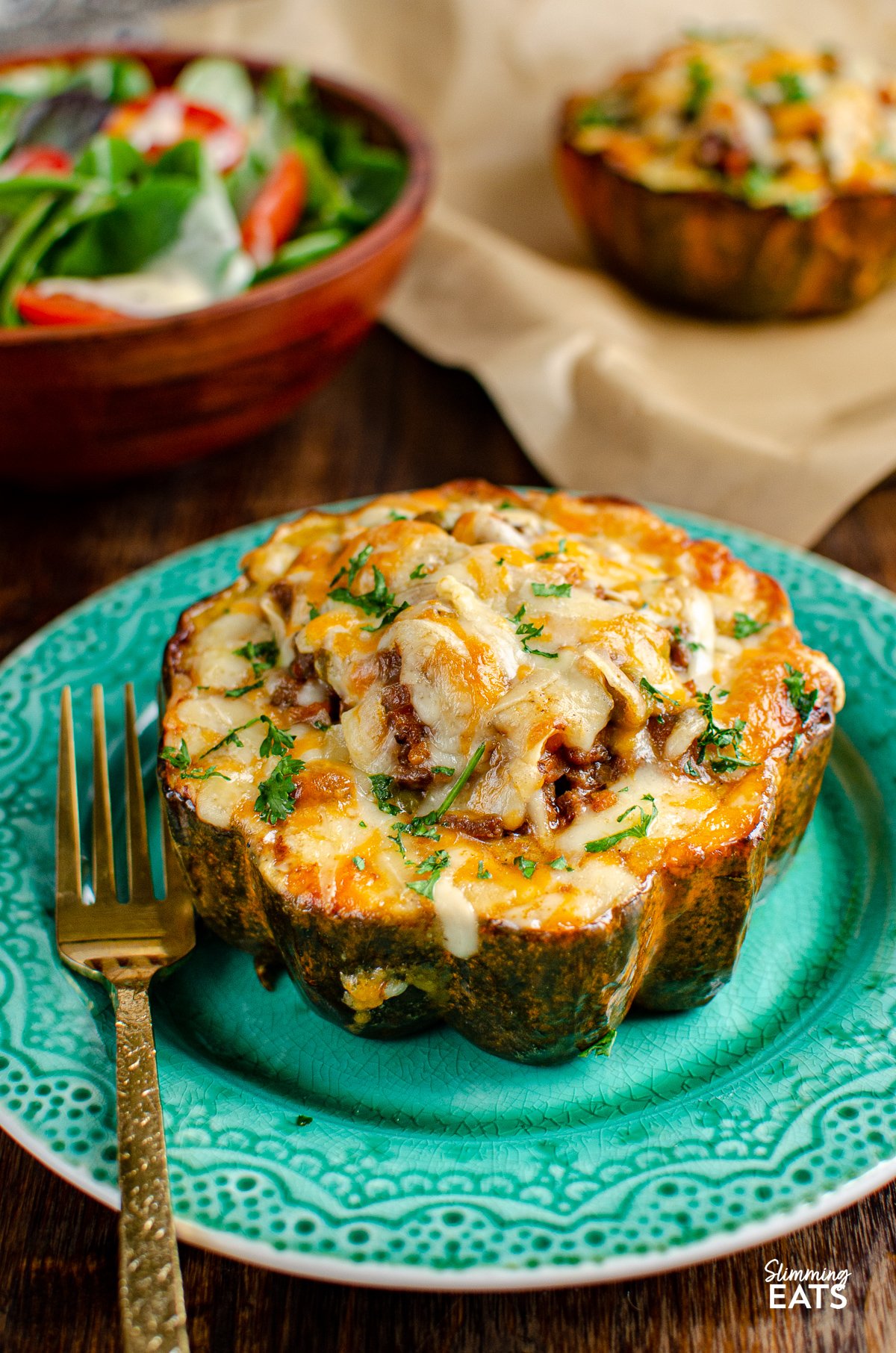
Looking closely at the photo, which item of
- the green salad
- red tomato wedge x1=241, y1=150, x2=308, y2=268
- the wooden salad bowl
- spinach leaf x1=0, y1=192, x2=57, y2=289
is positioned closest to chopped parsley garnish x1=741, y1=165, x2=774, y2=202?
the wooden salad bowl

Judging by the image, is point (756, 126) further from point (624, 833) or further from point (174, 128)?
point (624, 833)

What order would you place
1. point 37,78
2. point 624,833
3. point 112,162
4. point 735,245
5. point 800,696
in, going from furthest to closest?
point 37,78 → point 735,245 → point 112,162 → point 800,696 → point 624,833

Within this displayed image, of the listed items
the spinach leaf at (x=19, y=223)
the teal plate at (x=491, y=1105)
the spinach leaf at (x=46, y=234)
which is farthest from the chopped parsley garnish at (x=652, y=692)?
the spinach leaf at (x=19, y=223)

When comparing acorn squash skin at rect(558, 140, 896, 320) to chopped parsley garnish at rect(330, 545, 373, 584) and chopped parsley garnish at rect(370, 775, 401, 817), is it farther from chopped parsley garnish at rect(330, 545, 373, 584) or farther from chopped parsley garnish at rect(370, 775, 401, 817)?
chopped parsley garnish at rect(370, 775, 401, 817)

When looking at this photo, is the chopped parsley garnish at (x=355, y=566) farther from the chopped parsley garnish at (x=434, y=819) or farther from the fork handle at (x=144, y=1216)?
the fork handle at (x=144, y=1216)

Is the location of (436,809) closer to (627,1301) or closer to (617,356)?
(627,1301)

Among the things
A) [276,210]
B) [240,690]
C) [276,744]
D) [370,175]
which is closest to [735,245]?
[370,175]

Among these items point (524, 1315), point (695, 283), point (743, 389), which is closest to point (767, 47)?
point (695, 283)
